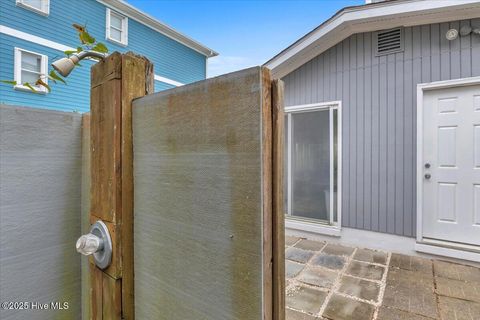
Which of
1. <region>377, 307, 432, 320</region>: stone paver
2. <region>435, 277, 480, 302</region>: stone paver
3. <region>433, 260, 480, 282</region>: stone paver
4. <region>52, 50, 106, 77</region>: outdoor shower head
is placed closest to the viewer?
A: <region>52, 50, 106, 77</region>: outdoor shower head

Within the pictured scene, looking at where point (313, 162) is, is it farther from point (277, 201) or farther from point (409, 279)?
point (277, 201)

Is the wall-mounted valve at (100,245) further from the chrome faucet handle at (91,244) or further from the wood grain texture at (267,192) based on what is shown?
the wood grain texture at (267,192)

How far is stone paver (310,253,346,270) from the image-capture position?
2.82 metres

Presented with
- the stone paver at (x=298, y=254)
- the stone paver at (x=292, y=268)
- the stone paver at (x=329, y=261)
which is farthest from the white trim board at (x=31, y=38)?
the stone paver at (x=329, y=261)

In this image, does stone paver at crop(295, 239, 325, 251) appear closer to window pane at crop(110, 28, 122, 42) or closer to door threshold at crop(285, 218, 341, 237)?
door threshold at crop(285, 218, 341, 237)

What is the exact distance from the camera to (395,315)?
193 centimetres

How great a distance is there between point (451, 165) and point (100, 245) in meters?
3.52

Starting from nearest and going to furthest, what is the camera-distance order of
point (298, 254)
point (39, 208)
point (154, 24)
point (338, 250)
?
point (39, 208)
point (298, 254)
point (338, 250)
point (154, 24)

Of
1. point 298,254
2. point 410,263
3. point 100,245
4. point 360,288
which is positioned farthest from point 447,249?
point 100,245

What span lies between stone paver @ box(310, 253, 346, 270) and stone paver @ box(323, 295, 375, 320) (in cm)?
A: 67

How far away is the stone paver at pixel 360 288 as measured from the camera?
2.20m

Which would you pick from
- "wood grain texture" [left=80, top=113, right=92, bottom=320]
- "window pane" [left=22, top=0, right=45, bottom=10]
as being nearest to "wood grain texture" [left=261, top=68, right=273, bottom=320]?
"wood grain texture" [left=80, top=113, right=92, bottom=320]

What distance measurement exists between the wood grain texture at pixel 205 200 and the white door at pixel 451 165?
323 centimetres

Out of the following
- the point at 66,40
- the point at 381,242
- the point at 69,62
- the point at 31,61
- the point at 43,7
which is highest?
the point at 43,7
